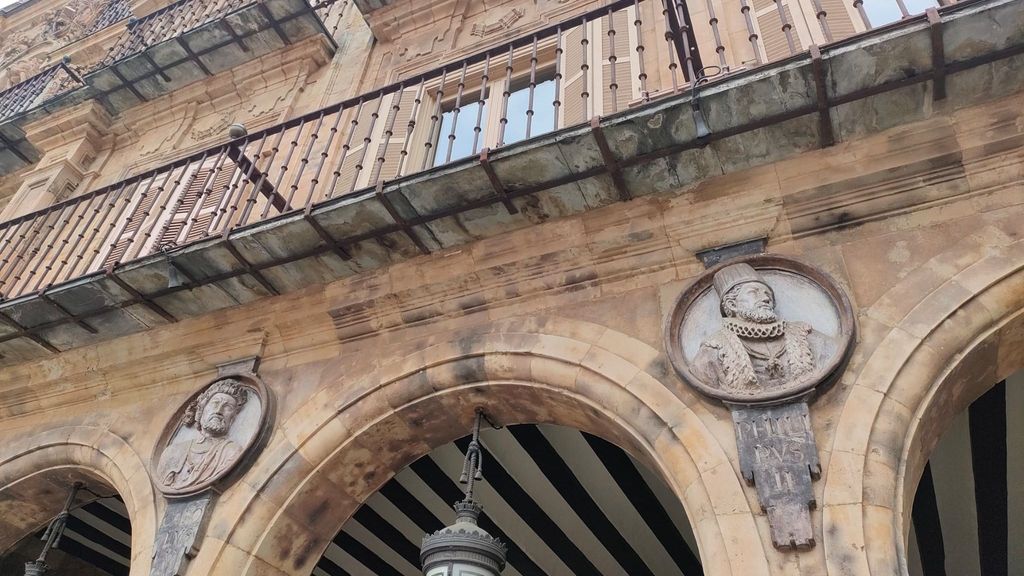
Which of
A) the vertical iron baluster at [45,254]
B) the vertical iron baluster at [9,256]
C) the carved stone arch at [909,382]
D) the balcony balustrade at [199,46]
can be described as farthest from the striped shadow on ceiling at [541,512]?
the balcony balustrade at [199,46]

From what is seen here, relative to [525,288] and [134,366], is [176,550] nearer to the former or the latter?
[134,366]

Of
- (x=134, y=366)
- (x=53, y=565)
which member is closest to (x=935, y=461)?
(x=134, y=366)

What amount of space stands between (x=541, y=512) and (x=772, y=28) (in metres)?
4.15

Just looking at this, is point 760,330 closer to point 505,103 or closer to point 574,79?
point 505,103

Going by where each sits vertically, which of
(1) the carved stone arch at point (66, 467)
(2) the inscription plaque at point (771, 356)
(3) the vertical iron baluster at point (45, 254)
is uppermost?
(3) the vertical iron baluster at point (45, 254)

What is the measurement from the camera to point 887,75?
121 inches

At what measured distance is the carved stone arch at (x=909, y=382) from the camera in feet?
8.22

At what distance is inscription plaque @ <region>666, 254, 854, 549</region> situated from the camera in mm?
2631

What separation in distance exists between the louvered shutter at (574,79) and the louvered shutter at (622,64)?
0.11 m

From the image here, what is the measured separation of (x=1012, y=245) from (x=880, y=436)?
1103 millimetres

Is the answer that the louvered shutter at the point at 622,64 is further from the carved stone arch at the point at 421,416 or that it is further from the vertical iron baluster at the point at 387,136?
the carved stone arch at the point at 421,416

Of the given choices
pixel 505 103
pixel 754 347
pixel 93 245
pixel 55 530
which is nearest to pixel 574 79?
pixel 505 103

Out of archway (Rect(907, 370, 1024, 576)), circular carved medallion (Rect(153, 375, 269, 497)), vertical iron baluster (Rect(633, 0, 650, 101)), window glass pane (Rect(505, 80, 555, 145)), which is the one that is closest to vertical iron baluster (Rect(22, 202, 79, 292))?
circular carved medallion (Rect(153, 375, 269, 497))

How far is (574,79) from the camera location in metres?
5.90
